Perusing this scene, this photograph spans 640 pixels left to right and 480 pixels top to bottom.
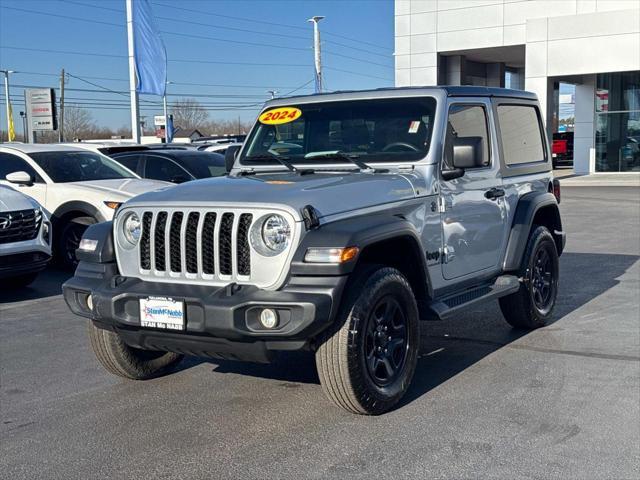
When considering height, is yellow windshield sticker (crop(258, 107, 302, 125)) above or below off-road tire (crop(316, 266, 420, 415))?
above

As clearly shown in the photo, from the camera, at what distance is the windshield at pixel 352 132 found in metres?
5.86

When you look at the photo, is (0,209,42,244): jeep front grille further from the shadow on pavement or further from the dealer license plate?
the dealer license plate

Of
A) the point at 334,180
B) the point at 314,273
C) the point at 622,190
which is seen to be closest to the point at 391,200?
the point at 334,180

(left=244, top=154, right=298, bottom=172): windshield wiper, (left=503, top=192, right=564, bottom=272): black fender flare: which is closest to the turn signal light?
(left=244, top=154, right=298, bottom=172): windshield wiper

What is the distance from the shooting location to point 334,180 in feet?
17.2

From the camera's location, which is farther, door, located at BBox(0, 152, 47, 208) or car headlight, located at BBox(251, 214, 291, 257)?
door, located at BBox(0, 152, 47, 208)

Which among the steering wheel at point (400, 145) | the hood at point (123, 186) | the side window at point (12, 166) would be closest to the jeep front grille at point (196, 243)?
the steering wheel at point (400, 145)

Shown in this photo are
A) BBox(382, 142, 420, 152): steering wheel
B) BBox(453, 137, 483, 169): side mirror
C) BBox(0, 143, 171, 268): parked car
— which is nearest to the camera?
BBox(453, 137, 483, 169): side mirror

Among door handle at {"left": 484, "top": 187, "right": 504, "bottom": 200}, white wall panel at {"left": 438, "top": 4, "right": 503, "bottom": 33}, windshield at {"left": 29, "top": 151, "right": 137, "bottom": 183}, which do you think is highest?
white wall panel at {"left": 438, "top": 4, "right": 503, "bottom": 33}

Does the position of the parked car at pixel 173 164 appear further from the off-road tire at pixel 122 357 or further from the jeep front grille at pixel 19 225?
the off-road tire at pixel 122 357

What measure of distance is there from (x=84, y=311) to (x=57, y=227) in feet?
20.0

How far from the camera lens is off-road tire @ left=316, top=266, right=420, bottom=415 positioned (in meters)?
4.62

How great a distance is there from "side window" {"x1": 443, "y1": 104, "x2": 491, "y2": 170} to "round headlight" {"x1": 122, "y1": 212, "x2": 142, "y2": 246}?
2236mm

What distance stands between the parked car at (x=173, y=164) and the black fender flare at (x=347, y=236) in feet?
24.9
